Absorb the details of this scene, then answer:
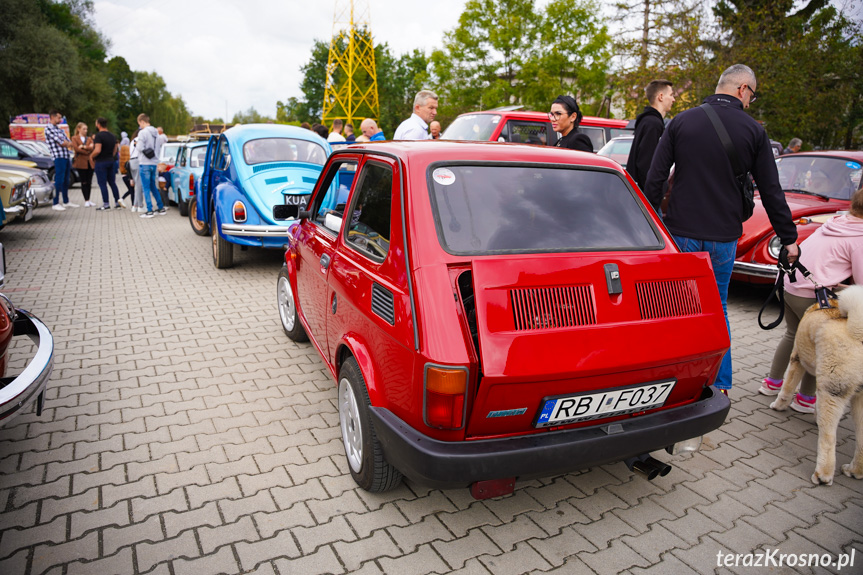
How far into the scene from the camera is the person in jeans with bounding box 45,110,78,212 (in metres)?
13.1

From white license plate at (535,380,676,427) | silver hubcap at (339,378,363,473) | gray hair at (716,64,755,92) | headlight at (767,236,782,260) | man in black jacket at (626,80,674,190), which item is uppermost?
gray hair at (716,64,755,92)

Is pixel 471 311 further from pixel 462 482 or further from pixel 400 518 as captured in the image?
pixel 400 518

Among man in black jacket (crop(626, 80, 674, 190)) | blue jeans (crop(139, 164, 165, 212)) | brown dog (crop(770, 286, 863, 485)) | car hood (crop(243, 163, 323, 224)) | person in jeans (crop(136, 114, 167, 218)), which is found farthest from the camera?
blue jeans (crop(139, 164, 165, 212))

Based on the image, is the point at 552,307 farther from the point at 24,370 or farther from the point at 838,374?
the point at 24,370

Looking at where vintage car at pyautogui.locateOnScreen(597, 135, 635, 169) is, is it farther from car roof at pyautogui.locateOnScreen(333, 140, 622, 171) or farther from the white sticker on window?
the white sticker on window

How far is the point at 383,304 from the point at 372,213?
0.70 metres

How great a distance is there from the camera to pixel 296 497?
303 cm

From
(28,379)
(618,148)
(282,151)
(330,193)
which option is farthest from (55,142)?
(28,379)

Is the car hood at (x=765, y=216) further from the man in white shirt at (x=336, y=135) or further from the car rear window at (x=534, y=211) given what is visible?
the man in white shirt at (x=336, y=135)

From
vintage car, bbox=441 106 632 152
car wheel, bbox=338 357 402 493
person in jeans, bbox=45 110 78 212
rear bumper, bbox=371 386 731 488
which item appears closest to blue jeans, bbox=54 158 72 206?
person in jeans, bbox=45 110 78 212

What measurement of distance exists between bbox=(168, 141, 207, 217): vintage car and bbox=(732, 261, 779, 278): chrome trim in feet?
29.7

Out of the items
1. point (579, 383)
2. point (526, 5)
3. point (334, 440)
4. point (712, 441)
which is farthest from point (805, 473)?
point (526, 5)

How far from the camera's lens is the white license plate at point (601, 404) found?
8.11 feet

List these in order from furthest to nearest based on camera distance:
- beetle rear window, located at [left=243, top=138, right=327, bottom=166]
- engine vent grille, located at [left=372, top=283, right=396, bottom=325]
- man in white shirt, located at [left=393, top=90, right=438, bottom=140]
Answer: beetle rear window, located at [left=243, top=138, right=327, bottom=166] → man in white shirt, located at [left=393, top=90, right=438, bottom=140] → engine vent grille, located at [left=372, top=283, right=396, bottom=325]
